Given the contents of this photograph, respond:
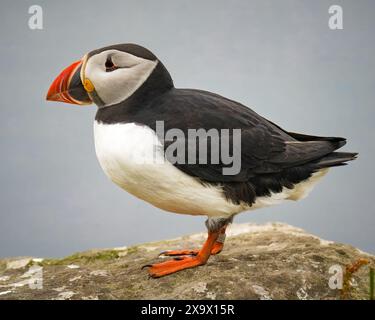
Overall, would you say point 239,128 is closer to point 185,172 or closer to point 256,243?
point 185,172

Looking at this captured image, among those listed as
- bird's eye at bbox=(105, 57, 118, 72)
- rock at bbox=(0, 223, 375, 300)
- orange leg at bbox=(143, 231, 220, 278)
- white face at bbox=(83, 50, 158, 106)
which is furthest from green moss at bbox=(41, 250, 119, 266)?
bird's eye at bbox=(105, 57, 118, 72)

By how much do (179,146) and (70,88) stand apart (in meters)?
1.00

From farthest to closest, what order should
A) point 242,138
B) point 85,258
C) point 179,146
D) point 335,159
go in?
point 85,258
point 335,159
point 242,138
point 179,146

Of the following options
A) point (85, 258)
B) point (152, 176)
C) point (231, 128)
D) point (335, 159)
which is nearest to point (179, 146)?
point (152, 176)

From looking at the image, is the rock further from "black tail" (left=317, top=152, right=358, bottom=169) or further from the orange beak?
the orange beak

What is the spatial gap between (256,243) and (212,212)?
141cm

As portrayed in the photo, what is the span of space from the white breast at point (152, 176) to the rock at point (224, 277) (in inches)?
19.0

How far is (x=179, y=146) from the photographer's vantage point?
11.7 ft

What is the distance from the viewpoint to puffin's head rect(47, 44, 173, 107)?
12.3 feet

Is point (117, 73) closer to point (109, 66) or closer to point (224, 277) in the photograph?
point (109, 66)

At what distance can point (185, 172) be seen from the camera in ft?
11.9

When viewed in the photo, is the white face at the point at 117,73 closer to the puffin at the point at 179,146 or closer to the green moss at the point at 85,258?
the puffin at the point at 179,146

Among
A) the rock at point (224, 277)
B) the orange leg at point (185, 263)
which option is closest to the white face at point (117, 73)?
the orange leg at point (185, 263)
